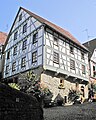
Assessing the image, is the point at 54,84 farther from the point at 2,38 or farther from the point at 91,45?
the point at 2,38

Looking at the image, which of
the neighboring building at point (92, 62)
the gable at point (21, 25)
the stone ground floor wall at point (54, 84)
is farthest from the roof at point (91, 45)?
the gable at point (21, 25)

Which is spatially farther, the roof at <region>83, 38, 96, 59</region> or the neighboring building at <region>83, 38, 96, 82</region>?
the roof at <region>83, 38, 96, 59</region>

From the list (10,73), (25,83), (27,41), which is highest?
(27,41)

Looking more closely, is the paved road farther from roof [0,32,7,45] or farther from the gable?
roof [0,32,7,45]

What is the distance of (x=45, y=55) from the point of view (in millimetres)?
17750

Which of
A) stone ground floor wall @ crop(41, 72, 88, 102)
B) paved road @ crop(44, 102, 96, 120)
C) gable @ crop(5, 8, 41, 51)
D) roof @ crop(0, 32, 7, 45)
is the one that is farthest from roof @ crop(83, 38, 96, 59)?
paved road @ crop(44, 102, 96, 120)

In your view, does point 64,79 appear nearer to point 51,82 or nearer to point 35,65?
point 51,82

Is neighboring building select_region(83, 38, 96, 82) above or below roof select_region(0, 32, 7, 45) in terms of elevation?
below

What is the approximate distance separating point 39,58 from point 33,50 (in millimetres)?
1751

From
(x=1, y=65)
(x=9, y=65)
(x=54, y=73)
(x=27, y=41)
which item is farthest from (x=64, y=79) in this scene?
(x=1, y=65)

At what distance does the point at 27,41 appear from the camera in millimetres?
20938

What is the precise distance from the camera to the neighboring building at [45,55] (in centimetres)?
1816

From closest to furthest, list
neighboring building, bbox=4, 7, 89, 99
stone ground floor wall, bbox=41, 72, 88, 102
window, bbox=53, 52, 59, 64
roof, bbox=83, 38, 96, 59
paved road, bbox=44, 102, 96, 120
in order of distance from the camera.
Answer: paved road, bbox=44, 102, 96, 120 → stone ground floor wall, bbox=41, 72, 88, 102 → neighboring building, bbox=4, 7, 89, 99 → window, bbox=53, 52, 59, 64 → roof, bbox=83, 38, 96, 59

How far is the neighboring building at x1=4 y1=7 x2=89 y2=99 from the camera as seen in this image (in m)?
18.2
